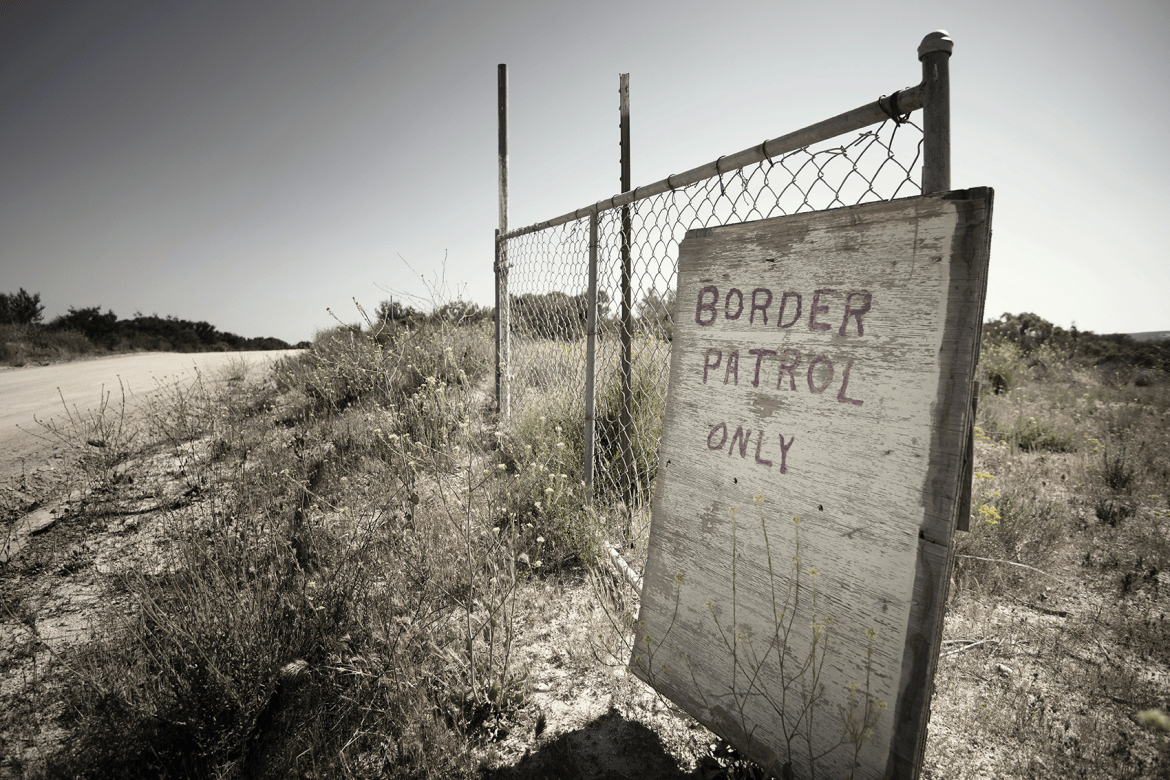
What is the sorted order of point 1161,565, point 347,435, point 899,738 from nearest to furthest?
point 899,738, point 1161,565, point 347,435

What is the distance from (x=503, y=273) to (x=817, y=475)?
3940 millimetres

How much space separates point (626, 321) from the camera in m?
3.06

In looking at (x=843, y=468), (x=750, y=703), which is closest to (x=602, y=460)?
(x=750, y=703)

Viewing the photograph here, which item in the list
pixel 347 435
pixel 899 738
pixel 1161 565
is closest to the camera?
pixel 899 738

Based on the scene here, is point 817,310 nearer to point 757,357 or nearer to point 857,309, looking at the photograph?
point 857,309

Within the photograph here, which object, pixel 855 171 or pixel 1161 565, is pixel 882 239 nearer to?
pixel 855 171

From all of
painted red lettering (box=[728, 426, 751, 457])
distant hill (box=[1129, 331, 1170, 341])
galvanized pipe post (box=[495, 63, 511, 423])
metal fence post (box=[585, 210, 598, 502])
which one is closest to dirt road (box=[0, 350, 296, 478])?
galvanized pipe post (box=[495, 63, 511, 423])

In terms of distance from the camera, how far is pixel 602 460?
123 inches

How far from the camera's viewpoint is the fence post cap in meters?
1.03

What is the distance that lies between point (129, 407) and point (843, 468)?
7869 millimetres

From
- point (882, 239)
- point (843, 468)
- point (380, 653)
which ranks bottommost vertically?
point (380, 653)

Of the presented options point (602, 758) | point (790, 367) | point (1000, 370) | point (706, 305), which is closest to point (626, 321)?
point (706, 305)

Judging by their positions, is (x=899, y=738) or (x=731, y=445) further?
(x=731, y=445)

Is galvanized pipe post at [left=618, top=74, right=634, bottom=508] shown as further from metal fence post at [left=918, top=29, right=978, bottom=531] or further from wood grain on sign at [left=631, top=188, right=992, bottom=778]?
metal fence post at [left=918, top=29, right=978, bottom=531]
